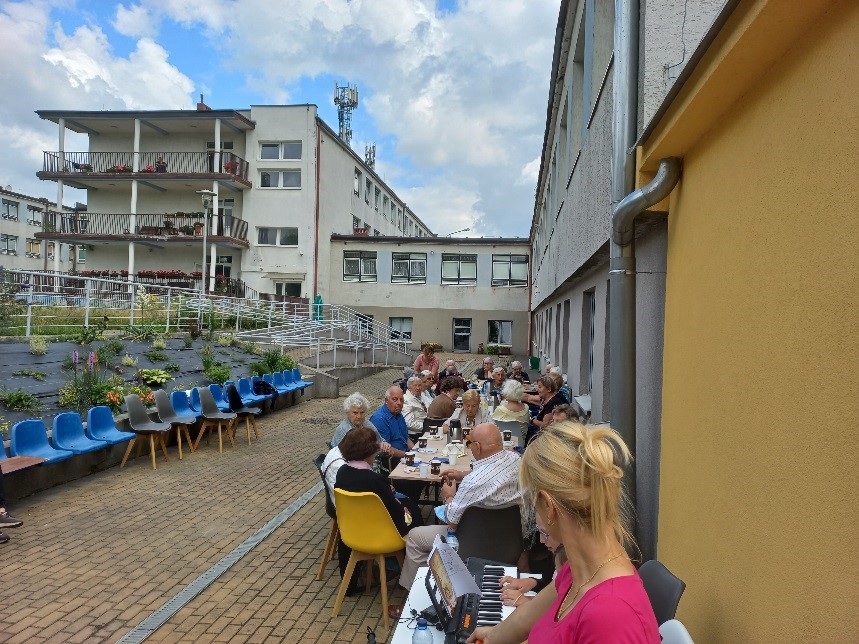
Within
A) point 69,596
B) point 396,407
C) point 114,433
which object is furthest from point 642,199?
point 114,433

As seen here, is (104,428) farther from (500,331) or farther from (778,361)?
(500,331)

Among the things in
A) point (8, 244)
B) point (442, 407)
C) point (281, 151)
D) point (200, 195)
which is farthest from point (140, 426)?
point (8, 244)

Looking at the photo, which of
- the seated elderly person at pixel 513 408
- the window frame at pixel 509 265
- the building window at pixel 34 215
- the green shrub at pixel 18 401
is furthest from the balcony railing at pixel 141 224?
the seated elderly person at pixel 513 408

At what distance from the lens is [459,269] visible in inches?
1328

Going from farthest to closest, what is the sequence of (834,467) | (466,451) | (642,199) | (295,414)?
(295,414)
(466,451)
(642,199)
(834,467)

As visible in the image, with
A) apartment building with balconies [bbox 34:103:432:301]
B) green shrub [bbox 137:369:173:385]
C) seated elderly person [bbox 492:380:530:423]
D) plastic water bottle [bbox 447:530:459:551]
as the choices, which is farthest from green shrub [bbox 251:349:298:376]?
apartment building with balconies [bbox 34:103:432:301]

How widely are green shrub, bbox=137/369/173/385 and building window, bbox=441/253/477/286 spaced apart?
75.9ft

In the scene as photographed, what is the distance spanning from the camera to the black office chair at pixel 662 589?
251cm

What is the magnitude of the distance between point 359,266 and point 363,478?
98.0ft

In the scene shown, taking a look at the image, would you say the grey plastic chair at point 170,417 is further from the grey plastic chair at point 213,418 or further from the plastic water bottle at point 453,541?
the plastic water bottle at point 453,541

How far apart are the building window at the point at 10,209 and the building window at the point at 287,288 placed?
96.3 feet

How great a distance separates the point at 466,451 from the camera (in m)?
6.54

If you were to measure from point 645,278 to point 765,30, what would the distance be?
2.81 metres

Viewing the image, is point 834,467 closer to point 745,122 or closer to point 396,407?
point 745,122
